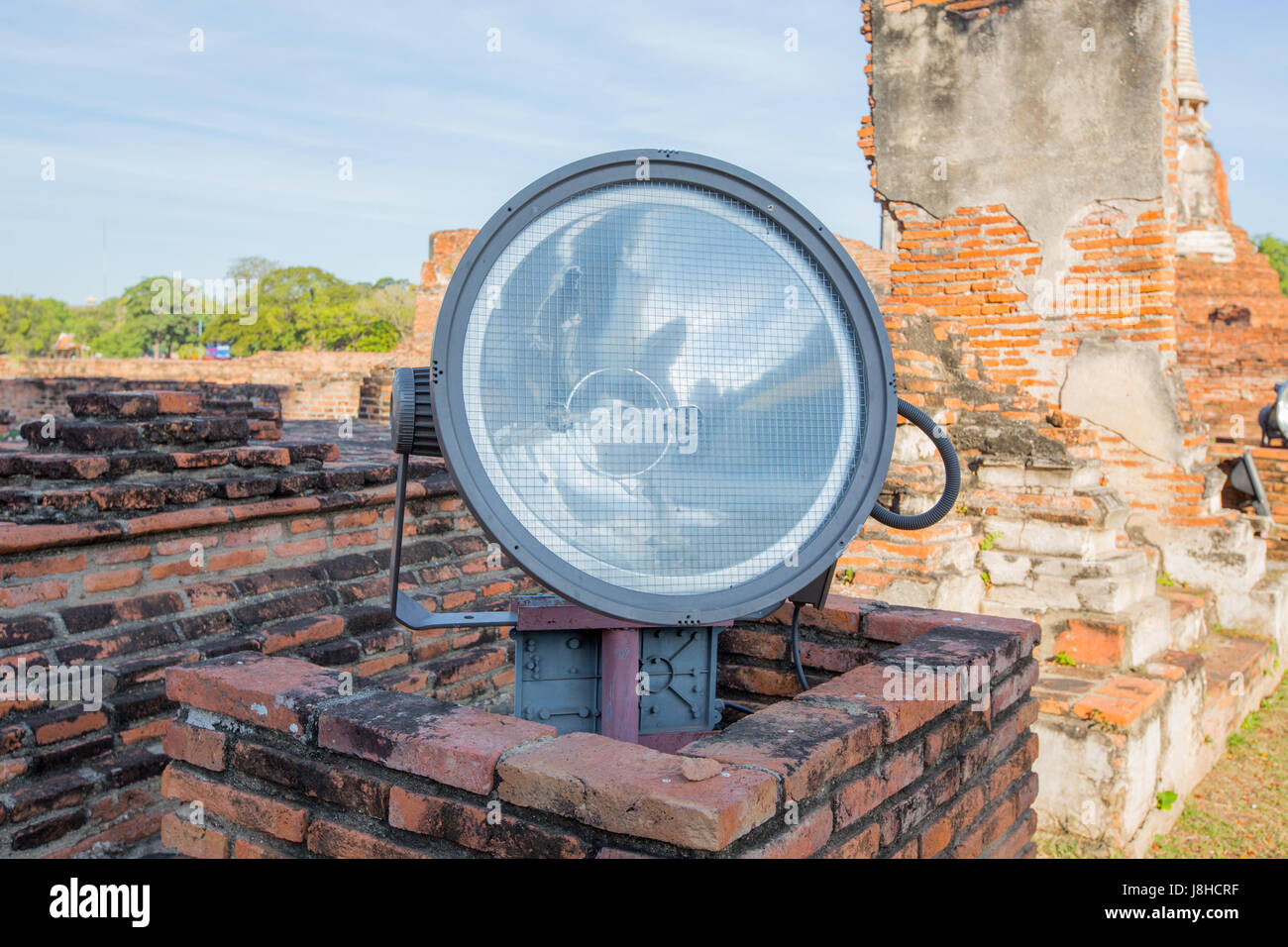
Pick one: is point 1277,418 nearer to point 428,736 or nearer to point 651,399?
point 651,399

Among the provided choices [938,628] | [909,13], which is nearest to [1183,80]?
[909,13]

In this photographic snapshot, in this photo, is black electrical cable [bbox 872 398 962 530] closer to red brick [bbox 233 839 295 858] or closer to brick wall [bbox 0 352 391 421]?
red brick [bbox 233 839 295 858]

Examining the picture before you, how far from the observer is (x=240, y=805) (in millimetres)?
1670

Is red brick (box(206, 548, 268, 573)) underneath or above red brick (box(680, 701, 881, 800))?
above

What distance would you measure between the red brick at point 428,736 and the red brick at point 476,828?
3 cm

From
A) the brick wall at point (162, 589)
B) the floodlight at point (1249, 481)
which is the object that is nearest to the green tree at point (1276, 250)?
the floodlight at point (1249, 481)

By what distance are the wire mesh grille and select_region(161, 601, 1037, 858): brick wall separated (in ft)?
0.97

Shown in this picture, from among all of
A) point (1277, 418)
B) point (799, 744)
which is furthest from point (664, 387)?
point (1277, 418)

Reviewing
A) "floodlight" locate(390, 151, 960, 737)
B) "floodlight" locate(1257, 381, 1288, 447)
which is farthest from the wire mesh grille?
"floodlight" locate(1257, 381, 1288, 447)

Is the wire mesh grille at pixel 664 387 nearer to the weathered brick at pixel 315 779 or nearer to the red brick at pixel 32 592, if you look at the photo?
the weathered brick at pixel 315 779

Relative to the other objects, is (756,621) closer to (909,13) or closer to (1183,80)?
(909,13)

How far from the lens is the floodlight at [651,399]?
1.48m

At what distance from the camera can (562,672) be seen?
5.89 feet

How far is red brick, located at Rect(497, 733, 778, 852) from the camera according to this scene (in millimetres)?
1226
